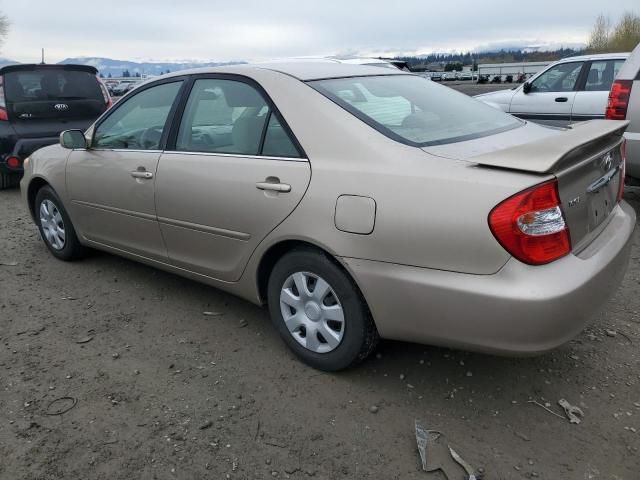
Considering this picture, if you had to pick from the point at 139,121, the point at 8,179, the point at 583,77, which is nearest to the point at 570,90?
the point at 583,77

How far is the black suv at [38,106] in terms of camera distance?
24.7 ft

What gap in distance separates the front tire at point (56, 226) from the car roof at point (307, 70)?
177 cm

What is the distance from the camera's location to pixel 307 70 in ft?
10.6

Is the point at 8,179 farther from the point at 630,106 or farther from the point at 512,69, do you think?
the point at 512,69

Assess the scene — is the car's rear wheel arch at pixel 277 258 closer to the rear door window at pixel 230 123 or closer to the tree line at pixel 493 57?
the rear door window at pixel 230 123

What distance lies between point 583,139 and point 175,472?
2264mm

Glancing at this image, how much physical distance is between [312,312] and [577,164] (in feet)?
4.69

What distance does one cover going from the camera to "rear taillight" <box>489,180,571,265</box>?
7.23 feet

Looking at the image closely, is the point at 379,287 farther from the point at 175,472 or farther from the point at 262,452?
the point at 175,472

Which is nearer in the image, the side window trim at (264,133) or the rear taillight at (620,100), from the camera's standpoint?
the side window trim at (264,133)

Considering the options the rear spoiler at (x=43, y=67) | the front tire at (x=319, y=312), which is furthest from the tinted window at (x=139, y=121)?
the rear spoiler at (x=43, y=67)

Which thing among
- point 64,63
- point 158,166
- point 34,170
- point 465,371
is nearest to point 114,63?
point 64,63

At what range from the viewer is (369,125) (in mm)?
2725

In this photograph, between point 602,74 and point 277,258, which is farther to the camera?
point 602,74
